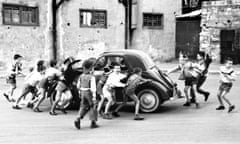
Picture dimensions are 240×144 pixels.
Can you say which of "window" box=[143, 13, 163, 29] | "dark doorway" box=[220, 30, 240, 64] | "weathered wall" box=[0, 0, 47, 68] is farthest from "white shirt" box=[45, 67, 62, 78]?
"dark doorway" box=[220, 30, 240, 64]

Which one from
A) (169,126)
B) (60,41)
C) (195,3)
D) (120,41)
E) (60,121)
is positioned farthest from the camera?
(195,3)

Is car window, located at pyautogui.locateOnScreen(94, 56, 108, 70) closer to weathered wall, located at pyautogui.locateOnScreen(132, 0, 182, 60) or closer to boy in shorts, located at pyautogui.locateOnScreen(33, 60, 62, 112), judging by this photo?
boy in shorts, located at pyautogui.locateOnScreen(33, 60, 62, 112)

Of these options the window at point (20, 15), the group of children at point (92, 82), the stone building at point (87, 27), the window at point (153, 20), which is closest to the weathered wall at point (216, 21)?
the stone building at point (87, 27)

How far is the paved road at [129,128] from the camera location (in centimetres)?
651

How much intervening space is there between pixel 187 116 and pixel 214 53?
578 inches

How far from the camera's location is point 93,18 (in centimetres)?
2058

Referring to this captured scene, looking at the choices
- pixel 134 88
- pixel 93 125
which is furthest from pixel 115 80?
pixel 93 125

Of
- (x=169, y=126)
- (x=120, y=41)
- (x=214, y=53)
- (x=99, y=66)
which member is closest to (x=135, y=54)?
(x=99, y=66)

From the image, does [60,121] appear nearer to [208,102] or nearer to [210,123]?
[210,123]

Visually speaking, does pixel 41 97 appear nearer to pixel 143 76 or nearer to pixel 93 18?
pixel 143 76

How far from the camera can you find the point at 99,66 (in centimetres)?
934

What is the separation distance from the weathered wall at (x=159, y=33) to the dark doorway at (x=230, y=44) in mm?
3398

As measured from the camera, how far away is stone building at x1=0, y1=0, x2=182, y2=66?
1830 centimetres

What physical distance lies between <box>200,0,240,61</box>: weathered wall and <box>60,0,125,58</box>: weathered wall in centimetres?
539
